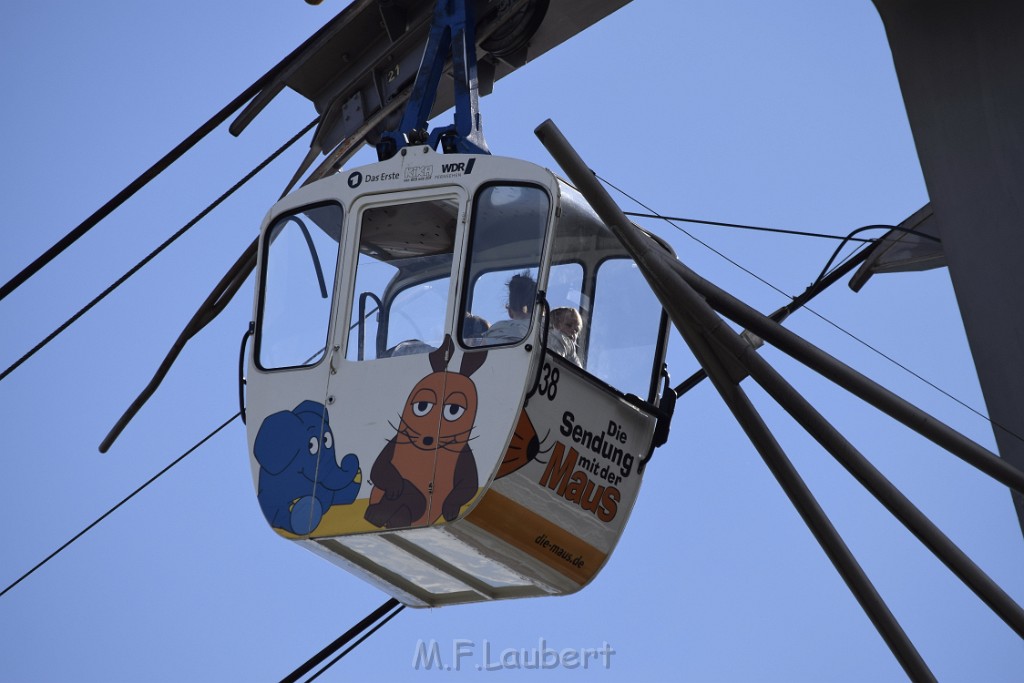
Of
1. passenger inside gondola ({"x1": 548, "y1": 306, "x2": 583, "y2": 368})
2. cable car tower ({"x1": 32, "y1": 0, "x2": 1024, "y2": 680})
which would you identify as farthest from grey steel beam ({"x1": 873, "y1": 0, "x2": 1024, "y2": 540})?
passenger inside gondola ({"x1": 548, "y1": 306, "x2": 583, "y2": 368})

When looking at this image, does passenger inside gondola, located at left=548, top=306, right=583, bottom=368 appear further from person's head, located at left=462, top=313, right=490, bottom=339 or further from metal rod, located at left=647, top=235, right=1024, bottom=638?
metal rod, located at left=647, top=235, right=1024, bottom=638

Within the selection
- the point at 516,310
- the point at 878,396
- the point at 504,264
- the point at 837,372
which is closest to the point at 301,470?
the point at 516,310

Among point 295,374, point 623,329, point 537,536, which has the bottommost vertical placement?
point 537,536

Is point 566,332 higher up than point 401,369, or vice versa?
point 566,332

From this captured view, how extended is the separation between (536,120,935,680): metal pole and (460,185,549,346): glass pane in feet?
5.99

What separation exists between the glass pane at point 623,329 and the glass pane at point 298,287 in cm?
145

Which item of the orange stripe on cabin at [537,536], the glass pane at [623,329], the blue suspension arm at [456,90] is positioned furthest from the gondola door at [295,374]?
the glass pane at [623,329]

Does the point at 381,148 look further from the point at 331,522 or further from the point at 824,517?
the point at 824,517

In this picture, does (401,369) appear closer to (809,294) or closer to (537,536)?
(537,536)

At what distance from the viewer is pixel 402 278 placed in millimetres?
9125

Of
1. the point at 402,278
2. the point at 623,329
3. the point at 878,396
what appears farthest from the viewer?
the point at 623,329

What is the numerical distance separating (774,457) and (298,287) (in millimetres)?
3458

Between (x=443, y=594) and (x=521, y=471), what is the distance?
53.0 inches

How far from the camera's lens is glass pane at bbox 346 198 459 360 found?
891 centimetres
